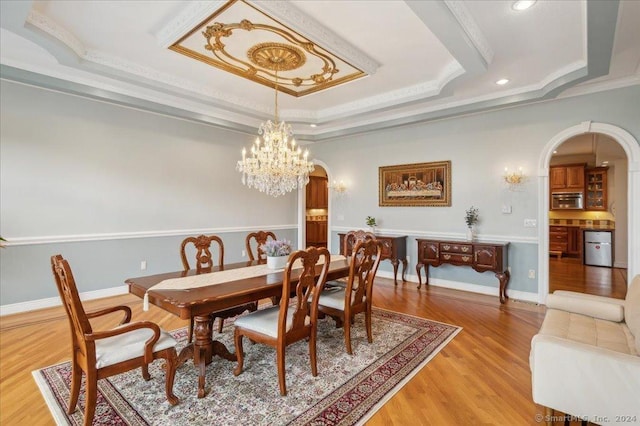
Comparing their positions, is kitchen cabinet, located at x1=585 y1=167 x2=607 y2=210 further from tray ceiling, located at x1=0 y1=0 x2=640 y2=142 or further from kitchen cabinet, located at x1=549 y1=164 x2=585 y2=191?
tray ceiling, located at x1=0 y1=0 x2=640 y2=142

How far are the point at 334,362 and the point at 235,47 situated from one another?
10.8ft

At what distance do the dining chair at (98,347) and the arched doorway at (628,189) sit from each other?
15.3 ft

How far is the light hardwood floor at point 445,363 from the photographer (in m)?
2.06

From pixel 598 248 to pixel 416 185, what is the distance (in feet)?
16.7

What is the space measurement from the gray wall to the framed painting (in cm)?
11

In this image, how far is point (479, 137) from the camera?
16.3ft

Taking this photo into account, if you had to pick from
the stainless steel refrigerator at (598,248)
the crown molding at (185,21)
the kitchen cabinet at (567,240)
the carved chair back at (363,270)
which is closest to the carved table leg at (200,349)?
the carved chair back at (363,270)

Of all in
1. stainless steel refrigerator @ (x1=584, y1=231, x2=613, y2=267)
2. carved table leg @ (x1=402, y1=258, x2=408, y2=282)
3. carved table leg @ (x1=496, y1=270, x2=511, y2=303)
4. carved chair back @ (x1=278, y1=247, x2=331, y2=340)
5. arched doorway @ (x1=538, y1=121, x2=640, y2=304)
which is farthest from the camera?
stainless steel refrigerator @ (x1=584, y1=231, x2=613, y2=267)

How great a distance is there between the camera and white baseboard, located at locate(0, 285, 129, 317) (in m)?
3.89

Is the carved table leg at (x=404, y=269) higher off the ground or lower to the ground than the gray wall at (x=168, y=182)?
lower

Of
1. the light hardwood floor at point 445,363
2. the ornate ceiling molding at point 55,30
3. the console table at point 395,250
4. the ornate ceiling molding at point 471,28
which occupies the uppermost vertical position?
the ornate ceiling molding at point 55,30

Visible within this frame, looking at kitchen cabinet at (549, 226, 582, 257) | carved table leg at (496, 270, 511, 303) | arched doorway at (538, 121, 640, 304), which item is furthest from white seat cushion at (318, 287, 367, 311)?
kitchen cabinet at (549, 226, 582, 257)

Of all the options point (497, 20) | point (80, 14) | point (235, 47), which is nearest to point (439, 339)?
point (497, 20)

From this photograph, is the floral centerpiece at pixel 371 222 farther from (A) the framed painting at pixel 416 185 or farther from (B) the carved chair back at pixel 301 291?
(B) the carved chair back at pixel 301 291
